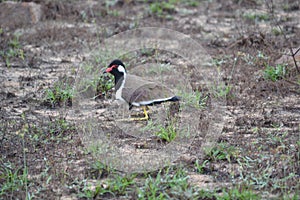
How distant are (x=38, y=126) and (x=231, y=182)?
2.15 m

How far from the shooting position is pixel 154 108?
19.9 ft

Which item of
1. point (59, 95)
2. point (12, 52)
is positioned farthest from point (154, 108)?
point (12, 52)

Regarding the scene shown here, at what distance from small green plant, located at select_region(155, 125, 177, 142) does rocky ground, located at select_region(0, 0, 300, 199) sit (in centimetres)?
4

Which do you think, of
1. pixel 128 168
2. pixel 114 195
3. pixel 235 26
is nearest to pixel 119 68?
pixel 128 168

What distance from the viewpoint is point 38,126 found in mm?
5496

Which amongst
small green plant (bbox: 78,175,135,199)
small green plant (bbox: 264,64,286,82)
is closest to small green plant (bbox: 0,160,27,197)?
small green plant (bbox: 78,175,135,199)

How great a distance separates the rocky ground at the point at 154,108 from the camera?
14.3 ft

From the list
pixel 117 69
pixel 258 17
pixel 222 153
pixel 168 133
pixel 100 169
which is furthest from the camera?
pixel 258 17

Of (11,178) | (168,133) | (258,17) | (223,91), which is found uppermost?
(258,17)

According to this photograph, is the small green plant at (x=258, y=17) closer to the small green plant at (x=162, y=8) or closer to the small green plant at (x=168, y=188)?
the small green plant at (x=162, y=8)

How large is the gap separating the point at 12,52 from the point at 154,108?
267 centimetres

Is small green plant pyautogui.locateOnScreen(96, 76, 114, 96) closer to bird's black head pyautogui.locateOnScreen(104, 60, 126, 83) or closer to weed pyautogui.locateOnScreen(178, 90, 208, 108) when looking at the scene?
bird's black head pyautogui.locateOnScreen(104, 60, 126, 83)

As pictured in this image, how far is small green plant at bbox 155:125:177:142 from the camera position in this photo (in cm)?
513

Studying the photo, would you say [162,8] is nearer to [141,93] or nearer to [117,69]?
[117,69]
